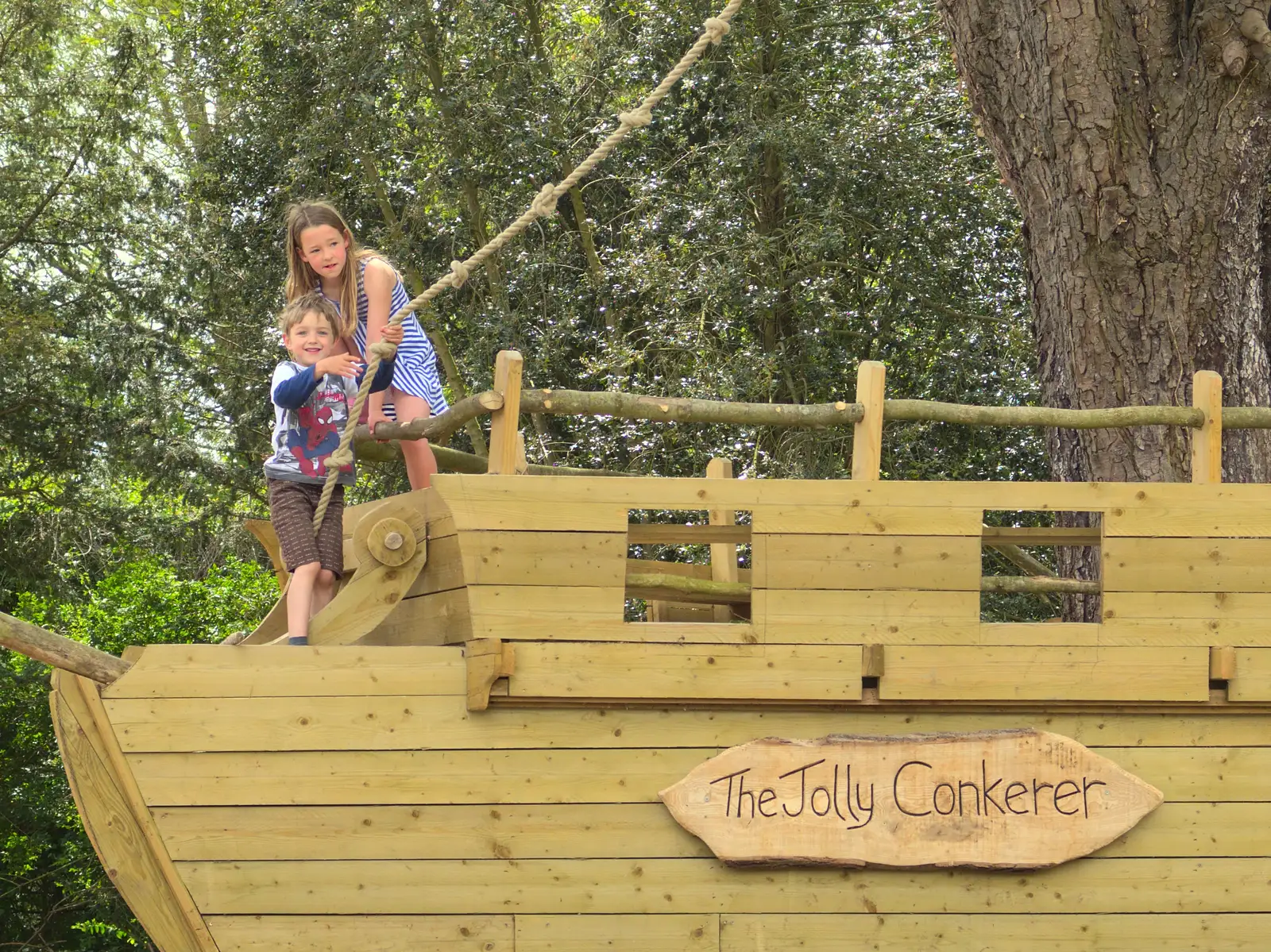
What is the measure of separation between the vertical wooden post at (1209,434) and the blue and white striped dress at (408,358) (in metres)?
2.23

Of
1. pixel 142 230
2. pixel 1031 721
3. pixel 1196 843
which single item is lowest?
pixel 1196 843

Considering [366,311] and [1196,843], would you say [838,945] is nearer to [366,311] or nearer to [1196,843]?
[1196,843]

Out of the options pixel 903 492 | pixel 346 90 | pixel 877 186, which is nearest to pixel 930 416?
pixel 903 492

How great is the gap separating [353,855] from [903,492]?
1.76 m

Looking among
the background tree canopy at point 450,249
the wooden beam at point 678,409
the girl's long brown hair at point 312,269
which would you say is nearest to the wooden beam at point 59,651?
the girl's long brown hair at point 312,269

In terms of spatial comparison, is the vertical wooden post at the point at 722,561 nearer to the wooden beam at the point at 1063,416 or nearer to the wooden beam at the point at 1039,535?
the wooden beam at the point at 1039,535

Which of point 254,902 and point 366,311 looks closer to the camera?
point 254,902

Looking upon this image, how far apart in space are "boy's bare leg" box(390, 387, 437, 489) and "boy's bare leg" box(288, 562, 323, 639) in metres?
0.43

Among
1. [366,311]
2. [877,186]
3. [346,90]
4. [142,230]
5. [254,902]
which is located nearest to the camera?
[254,902]

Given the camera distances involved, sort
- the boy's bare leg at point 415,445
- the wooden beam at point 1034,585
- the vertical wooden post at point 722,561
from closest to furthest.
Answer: the boy's bare leg at point 415,445
the wooden beam at point 1034,585
the vertical wooden post at point 722,561

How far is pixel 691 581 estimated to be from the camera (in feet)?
14.0

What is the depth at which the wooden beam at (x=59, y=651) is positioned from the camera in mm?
3703

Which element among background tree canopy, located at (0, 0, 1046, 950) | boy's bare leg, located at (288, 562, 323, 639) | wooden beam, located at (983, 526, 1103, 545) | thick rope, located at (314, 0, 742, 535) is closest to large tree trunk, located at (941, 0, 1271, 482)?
wooden beam, located at (983, 526, 1103, 545)

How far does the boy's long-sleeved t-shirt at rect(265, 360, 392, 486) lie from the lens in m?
4.12
